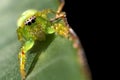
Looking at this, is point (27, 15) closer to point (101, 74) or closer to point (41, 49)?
point (41, 49)

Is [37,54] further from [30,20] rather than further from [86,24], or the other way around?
[86,24]

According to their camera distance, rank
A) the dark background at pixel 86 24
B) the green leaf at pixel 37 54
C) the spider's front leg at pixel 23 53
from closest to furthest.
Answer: the green leaf at pixel 37 54
the spider's front leg at pixel 23 53
the dark background at pixel 86 24

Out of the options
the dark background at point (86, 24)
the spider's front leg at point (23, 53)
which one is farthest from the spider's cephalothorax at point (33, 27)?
the dark background at point (86, 24)

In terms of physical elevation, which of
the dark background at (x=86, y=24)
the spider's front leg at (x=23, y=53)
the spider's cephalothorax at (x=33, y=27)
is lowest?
the dark background at (x=86, y=24)

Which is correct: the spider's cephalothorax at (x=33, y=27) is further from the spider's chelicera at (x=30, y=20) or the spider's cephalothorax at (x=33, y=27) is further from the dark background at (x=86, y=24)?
the dark background at (x=86, y=24)

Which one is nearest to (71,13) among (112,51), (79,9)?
(79,9)

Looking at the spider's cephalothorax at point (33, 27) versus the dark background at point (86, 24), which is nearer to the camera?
the spider's cephalothorax at point (33, 27)

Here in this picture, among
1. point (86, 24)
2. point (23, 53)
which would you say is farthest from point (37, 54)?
point (86, 24)
